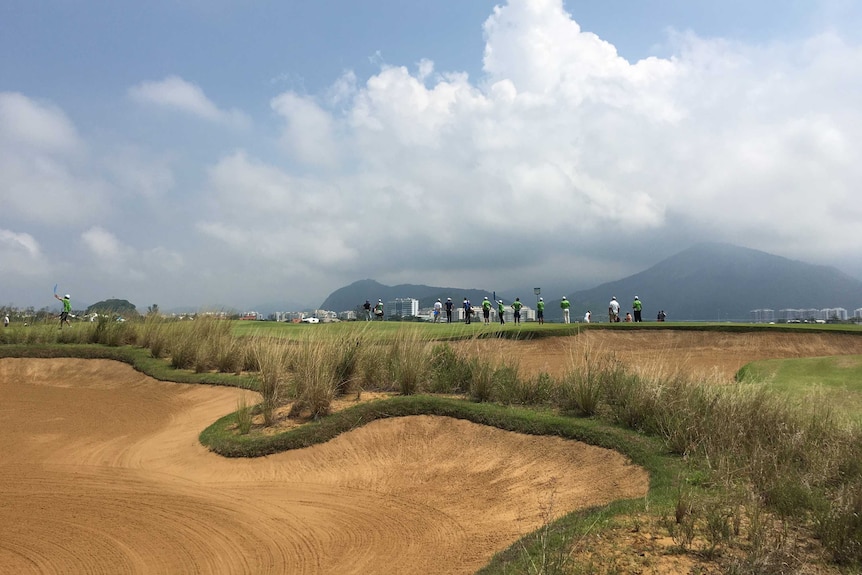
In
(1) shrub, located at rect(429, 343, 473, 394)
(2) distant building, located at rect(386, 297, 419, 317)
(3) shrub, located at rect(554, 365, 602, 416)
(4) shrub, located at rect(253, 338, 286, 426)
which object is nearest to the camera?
(3) shrub, located at rect(554, 365, 602, 416)

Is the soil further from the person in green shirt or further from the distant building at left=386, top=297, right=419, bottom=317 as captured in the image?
the distant building at left=386, top=297, right=419, bottom=317

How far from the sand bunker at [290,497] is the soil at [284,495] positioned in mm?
27

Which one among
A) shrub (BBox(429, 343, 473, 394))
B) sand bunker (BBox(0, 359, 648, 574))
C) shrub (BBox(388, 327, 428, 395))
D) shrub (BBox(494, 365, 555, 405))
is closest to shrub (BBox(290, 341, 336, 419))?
sand bunker (BBox(0, 359, 648, 574))

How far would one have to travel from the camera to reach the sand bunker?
21.0 ft

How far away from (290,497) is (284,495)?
14 centimetres

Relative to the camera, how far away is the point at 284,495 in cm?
855

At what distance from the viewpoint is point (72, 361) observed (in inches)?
800

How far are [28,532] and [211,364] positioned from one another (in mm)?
11260

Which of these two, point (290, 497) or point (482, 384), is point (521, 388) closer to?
point (482, 384)

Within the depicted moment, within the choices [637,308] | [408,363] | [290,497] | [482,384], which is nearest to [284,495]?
[290,497]

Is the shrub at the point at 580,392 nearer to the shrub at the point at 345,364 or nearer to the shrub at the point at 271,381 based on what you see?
the shrub at the point at 345,364

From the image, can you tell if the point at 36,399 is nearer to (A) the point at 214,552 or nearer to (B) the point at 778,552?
(A) the point at 214,552

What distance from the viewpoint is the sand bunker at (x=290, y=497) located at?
6406 millimetres

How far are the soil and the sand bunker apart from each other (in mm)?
27
